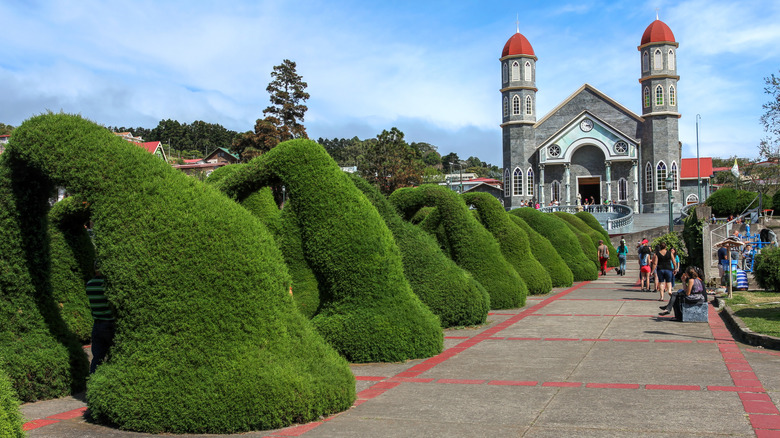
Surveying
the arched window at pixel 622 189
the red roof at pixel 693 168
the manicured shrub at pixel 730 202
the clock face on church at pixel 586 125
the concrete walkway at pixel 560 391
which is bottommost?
the concrete walkway at pixel 560 391

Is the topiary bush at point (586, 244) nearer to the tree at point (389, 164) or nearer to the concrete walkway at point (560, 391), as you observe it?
the concrete walkway at point (560, 391)

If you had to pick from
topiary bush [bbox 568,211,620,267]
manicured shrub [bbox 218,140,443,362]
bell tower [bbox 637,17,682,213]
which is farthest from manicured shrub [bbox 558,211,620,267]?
manicured shrub [bbox 218,140,443,362]

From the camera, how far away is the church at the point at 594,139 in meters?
53.4

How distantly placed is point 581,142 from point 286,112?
26797 mm

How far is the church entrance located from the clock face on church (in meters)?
4.11

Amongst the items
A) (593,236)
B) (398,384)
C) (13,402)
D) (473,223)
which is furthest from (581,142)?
(13,402)

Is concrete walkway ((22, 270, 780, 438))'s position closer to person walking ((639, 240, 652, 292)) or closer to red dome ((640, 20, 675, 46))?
person walking ((639, 240, 652, 292))

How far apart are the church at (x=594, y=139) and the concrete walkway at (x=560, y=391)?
45116 millimetres

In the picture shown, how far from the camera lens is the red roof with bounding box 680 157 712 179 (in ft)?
205

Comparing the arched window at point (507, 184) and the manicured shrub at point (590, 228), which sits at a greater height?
the arched window at point (507, 184)

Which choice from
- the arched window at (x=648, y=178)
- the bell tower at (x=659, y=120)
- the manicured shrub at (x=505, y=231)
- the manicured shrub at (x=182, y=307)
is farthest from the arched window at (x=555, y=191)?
the manicured shrub at (x=182, y=307)

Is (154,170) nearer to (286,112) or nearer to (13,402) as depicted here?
(13,402)

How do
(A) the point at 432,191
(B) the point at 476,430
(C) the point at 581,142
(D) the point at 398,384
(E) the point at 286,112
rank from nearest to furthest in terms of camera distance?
(B) the point at 476,430 → (D) the point at 398,384 → (A) the point at 432,191 → (E) the point at 286,112 → (C) the point at 581,142

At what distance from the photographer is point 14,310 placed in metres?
7.01
